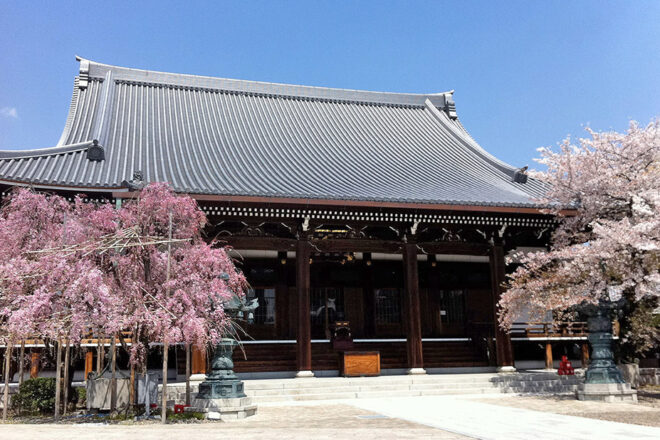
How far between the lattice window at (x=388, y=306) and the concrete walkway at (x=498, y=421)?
707 cm

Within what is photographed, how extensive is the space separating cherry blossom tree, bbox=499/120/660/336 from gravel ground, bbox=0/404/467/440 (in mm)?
6368

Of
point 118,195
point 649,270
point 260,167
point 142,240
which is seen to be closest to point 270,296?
point 260,167

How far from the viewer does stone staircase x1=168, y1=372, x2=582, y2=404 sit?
1430cm

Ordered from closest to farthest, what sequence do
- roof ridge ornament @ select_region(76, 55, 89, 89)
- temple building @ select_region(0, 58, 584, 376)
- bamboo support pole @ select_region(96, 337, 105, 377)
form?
bamboo support pole @ select_region(96, 337, 105, 377), temple building @ select_region(0, 58, 584, 376), roof ridge ornament @ select_region(76, 55, 89, 89)

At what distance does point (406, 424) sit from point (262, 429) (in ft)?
7.49

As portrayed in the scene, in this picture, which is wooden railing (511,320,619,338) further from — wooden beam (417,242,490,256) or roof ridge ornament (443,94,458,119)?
roof ridge ornament (443,94,458,119)

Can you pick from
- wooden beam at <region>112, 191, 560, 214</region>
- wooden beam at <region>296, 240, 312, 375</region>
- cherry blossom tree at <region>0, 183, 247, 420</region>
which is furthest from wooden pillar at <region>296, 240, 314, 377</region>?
cherry blossom tree at <region>0, 183, 247, 420</region>

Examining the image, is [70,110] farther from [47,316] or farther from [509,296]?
[509,296]

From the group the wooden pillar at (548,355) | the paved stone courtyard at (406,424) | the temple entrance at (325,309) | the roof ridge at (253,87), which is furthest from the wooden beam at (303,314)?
the roof ridge at (253,87)

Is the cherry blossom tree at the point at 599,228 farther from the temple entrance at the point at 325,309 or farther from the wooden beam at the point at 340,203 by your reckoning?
the temple entrance at the point at 325,309

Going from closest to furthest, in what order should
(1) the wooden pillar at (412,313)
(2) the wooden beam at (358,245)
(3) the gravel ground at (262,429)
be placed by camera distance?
(3) the gravel ground at (262,429)
(1) the wooden pillar at (412,313)
(2) the wooden beam at (358,245)

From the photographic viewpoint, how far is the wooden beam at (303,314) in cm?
1606

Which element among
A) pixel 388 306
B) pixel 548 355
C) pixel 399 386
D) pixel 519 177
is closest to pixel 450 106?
pixel 519 177

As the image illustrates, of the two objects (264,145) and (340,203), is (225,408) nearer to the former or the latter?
(340,203)
